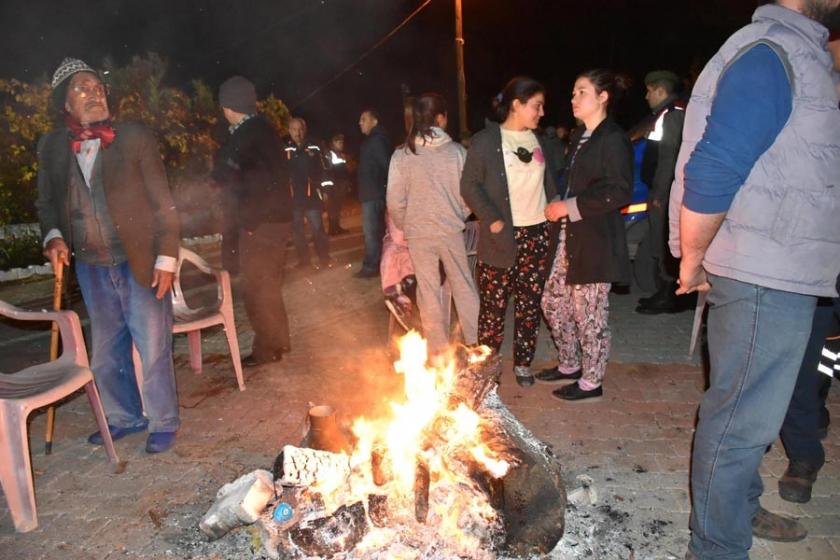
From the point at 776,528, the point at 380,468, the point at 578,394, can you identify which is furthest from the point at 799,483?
the point at 380,468

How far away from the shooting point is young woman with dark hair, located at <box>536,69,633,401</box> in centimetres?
371

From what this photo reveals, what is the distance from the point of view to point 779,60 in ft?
6.46

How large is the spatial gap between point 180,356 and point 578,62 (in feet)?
76.6

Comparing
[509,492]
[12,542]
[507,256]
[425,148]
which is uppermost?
[425,148]

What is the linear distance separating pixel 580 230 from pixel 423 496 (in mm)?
2079

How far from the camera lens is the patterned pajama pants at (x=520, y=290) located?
421 centimetres

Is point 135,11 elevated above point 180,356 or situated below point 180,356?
above

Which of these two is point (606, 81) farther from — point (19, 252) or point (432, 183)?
point (19, 252)

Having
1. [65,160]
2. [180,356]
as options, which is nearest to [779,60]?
[65,160]

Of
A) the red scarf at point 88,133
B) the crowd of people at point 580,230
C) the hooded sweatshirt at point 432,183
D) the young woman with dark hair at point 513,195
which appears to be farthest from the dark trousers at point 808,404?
the red scarf at point 88,133

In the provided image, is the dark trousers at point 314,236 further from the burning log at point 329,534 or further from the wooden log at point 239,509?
the burning log at point 329,534

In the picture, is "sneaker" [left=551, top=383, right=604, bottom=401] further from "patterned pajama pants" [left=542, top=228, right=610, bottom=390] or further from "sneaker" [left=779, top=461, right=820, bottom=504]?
"sneaker" [left=779, top=461, right=820, bottom=504]

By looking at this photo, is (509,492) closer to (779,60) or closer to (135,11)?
(779,60)

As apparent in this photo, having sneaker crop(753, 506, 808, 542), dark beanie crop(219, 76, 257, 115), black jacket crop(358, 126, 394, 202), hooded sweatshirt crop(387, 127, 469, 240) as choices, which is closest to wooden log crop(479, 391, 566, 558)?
sneaker crop(753, 506, 808, 542)
